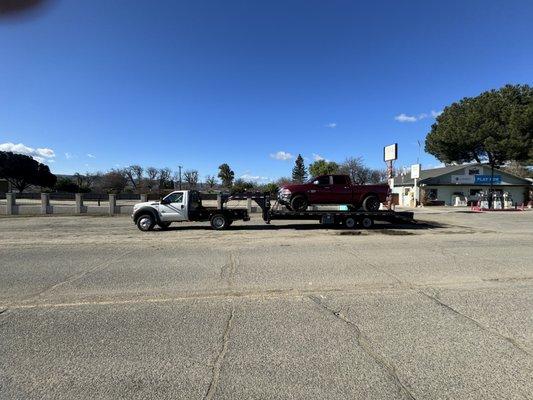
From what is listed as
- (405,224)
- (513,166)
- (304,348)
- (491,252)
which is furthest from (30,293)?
(513,166)

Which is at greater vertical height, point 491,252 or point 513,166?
point 513,166

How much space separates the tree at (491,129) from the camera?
1604 inches

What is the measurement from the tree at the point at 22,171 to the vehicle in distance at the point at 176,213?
6368cm

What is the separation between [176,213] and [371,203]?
914cm

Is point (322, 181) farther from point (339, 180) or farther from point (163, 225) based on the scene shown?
point (163, 225)

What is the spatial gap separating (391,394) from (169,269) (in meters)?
6.22

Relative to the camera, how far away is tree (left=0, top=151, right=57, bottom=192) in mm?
70188

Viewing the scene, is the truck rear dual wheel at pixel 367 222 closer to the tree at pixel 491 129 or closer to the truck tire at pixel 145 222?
the truck tire at pixel 145 222

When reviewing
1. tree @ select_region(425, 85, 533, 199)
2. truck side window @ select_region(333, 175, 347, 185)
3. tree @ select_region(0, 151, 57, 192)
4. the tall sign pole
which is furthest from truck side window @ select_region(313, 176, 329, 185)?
tree @ select_region(0, 151, 57, 192)

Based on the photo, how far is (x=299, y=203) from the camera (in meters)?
Result: 18.5

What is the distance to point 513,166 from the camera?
8144 cm

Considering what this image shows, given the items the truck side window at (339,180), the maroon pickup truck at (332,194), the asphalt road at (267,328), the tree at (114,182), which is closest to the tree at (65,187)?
the tree at (114,182)

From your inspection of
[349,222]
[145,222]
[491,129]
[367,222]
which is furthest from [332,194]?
[491,129]

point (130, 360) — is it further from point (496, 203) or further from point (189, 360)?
point (496, 203)
